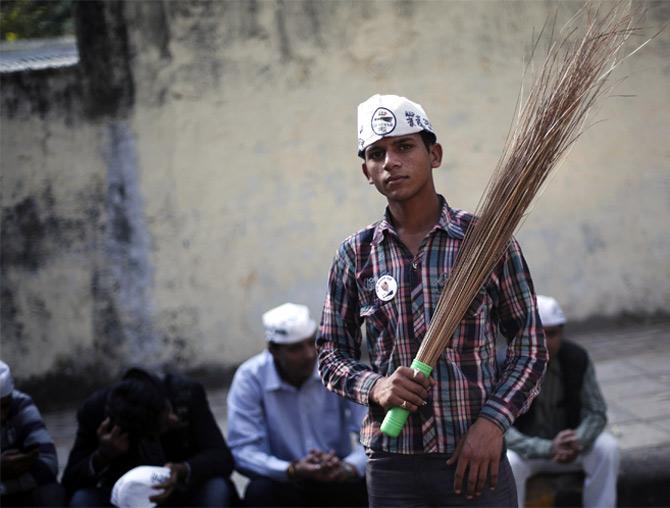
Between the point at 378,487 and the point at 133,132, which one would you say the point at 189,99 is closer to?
the point at 133,132

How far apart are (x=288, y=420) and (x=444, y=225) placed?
2.14 metres

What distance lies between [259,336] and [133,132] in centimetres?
196

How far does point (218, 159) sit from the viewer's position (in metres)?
6.96

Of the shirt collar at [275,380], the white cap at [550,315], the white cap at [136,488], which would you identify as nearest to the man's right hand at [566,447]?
the white cap at [550,315]

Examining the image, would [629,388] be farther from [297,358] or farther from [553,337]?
[297,358]

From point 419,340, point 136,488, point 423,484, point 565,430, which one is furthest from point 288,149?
point 423,484

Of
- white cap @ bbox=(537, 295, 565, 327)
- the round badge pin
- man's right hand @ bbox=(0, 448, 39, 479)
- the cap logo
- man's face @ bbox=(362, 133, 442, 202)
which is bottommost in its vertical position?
man's right hand @ bbox=(0, 448, 39, 479)

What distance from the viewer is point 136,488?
3502 mm

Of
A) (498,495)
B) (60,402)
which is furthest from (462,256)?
(60,402)

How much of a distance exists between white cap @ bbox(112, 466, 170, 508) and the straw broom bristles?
1877 millimetres

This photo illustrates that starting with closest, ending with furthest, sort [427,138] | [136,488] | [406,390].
Result: [406,390] < [427,138] < [136,488]

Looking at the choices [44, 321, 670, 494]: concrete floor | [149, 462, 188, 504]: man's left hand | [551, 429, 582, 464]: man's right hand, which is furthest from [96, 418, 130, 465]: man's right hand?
[551, 429, 582, 464]: man's right hand

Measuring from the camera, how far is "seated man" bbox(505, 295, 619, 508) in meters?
4.04

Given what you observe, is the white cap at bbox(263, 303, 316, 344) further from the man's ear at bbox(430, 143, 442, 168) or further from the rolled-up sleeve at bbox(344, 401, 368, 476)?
the man's ear at bbox(430, 143, 442, 168)
